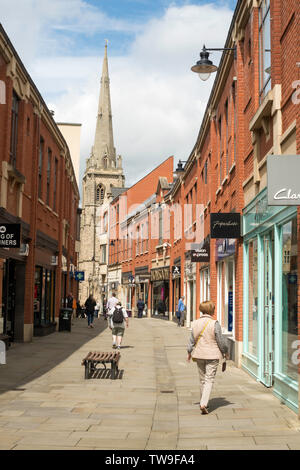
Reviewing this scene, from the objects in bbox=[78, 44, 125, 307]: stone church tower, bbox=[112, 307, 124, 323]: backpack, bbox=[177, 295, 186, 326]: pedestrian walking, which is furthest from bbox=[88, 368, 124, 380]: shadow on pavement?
bbox=[78, 44, 125, 307]: stone church tower

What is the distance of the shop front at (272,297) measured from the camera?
8.95 metres

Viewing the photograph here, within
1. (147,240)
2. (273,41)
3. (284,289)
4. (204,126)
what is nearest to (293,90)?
(273,41)

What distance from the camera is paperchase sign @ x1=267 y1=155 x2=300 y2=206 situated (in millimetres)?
7395

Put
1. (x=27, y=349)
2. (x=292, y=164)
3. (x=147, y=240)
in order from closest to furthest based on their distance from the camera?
1. (x=292, y=164)
2. (x=27, y=349)
3. (x=147, y=240)

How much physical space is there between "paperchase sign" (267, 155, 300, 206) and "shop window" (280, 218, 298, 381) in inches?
53.8

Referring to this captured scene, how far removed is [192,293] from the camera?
101 feet

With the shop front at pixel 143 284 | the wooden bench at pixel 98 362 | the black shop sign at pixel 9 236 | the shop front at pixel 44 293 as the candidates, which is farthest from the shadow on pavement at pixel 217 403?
the shop front at pixel 143 284

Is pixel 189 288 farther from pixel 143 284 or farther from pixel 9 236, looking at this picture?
pixel 9 236

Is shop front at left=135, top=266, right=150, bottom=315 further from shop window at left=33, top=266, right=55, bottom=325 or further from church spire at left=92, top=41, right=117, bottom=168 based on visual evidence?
church spire at left=92, top=41, right=117, bottom=168

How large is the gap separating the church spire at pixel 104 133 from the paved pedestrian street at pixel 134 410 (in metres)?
92.8

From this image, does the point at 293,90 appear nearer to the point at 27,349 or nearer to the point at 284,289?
the point at 284,289

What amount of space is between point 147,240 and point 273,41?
120ft

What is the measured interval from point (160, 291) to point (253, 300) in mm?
29310

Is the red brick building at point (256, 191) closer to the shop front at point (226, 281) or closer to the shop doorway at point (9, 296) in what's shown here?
the shop front at point (226, 281)
